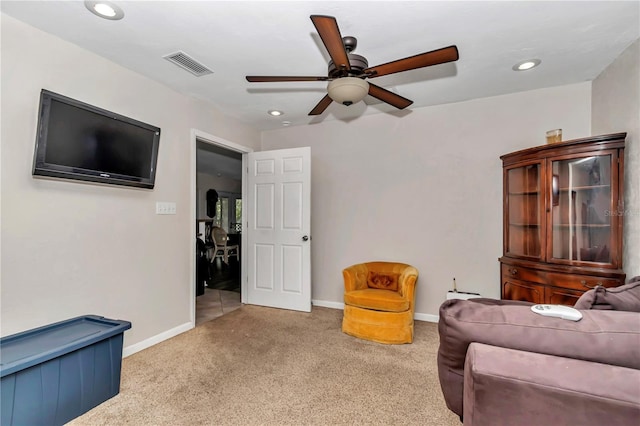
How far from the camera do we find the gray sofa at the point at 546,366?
85cm

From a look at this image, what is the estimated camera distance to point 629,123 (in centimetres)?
225

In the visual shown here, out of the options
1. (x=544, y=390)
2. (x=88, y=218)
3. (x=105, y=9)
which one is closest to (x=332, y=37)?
(x=105, y=9)

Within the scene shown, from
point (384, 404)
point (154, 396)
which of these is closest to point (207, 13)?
point (154, 396)

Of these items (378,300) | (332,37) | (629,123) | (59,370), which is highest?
(332,37)

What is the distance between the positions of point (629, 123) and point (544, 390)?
2.46 metres

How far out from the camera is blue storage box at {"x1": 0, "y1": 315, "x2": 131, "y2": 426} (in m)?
1.54

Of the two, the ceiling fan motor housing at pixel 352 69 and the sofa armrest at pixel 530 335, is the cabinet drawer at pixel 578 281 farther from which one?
the ceiling fan motor housing at pixel 352 69

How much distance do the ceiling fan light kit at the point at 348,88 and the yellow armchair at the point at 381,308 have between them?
1846mm

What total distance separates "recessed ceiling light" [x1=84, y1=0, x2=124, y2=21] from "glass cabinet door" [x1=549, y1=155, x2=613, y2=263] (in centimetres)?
331

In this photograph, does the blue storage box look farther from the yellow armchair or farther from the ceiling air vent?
the ceiling air vent

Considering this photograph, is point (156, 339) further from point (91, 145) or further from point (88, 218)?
point (91, 145)

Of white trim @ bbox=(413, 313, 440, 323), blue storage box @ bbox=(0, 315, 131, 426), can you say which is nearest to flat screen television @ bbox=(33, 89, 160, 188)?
blue storage box @ bbox=(0, 315, 131, 426)

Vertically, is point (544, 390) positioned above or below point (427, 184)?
below

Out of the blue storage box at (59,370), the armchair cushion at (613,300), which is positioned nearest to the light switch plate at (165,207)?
the blue storage box at (59,370)
